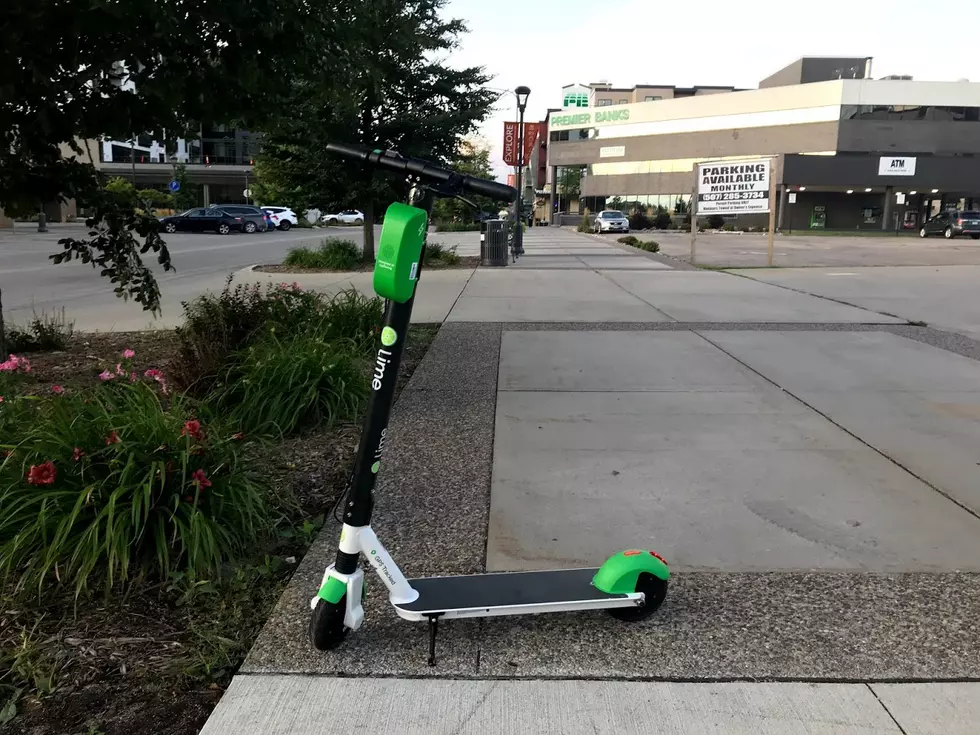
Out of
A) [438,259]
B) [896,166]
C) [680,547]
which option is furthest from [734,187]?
[896,166]

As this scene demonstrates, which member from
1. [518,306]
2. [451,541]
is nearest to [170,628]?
[451,541]

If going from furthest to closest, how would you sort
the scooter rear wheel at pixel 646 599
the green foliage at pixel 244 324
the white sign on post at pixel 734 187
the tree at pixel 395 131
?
1. the white sign on post at pixel 734 187
2. the tree at pixel 395 131
3. the green foliage at pixel 244 324
4. the scooter rear wheel at pixel 646 599

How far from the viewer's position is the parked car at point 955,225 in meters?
43.1

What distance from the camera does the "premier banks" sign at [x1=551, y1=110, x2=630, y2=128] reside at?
2874 inches

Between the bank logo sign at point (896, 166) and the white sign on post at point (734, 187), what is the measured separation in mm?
44304

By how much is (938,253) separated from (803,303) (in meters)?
20.6

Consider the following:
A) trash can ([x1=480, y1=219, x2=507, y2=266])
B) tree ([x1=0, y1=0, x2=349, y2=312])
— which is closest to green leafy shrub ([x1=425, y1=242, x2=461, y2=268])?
trash can ([x1=480, y1=219, x2=507, y2=266])

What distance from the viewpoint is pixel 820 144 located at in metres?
61.4

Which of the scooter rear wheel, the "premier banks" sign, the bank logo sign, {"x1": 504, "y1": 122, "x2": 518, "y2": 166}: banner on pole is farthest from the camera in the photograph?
the "premier banks" sign

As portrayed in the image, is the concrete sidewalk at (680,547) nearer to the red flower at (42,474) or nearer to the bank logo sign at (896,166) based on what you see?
the red flower at (42,474)

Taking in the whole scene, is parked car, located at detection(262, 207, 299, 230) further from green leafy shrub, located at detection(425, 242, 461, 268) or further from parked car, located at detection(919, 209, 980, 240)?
parked car, located at detection(919, 209, 980, 240)

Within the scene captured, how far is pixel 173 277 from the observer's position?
56.2ft

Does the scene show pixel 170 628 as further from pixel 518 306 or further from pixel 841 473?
pixel 518 306

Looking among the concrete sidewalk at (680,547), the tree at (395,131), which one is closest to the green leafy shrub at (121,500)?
the concrete sidewalk at (680,547)
